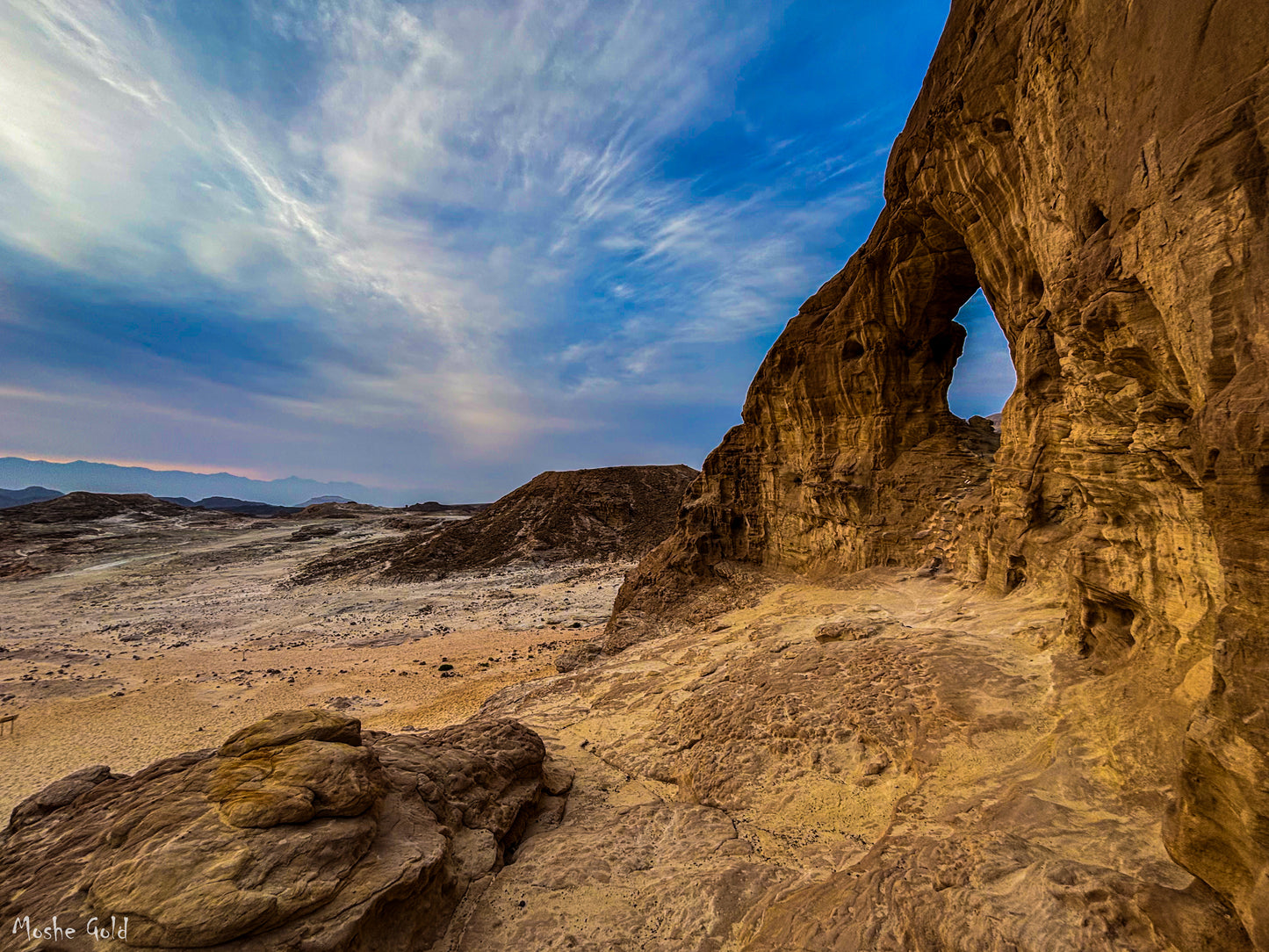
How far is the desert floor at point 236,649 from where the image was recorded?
13.3 m

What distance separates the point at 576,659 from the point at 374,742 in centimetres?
852

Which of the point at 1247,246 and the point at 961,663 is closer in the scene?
the point at 1247,246

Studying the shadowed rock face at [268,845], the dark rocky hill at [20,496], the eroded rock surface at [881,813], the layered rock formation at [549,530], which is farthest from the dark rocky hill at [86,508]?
the dark rocky hill at [20,496]

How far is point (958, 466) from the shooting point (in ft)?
47.8

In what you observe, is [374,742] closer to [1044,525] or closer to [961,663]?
[961,663]

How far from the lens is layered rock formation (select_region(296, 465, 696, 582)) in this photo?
4006cm

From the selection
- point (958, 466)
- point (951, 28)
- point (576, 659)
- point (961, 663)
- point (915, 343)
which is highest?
point (951, 28)

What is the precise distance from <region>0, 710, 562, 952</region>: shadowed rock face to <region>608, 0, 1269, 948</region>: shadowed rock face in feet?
20.5

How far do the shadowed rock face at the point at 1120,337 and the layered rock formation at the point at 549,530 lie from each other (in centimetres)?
2962

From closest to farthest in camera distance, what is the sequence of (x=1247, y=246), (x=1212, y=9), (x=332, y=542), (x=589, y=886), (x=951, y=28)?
(x=1247, y=246)
(x=1212, y=9)
(x=589, y=886)
(x=951, y=28)
(x=332, y=542)

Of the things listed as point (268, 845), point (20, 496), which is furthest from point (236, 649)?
point (20, 496)

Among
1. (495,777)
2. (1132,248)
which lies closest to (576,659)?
(495,777)
